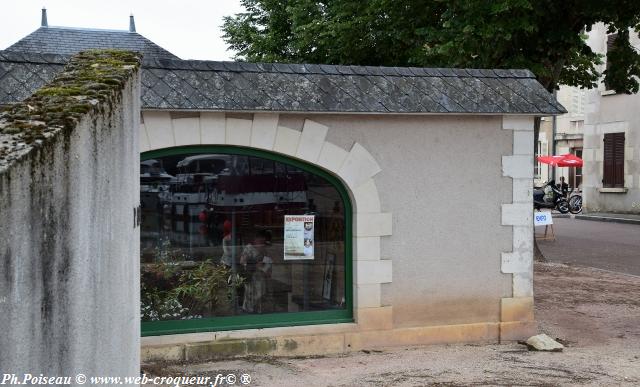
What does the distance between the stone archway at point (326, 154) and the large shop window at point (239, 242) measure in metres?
0.14

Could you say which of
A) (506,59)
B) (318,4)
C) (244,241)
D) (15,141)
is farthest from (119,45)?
(15,141)

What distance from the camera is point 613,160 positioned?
27.6 m

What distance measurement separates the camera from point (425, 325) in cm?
759

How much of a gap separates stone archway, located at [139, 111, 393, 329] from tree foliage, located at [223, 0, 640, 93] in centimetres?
623

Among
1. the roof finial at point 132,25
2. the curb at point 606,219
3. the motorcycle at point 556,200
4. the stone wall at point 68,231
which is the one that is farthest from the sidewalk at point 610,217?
the stone wall at point 68,231

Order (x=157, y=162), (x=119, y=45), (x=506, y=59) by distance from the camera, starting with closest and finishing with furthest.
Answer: (x=157, y=162) < (x=506, y=59) < (x=119, y=45)

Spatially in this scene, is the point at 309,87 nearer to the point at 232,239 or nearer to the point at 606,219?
the point at 232,239

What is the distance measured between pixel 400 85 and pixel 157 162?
239 cm

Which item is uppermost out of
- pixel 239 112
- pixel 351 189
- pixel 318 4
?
pixel 318 4

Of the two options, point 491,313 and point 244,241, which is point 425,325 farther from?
point 244,241

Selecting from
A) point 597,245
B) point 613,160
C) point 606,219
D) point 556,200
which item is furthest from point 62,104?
point 556,200

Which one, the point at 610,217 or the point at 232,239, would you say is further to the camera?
the point at 610,217

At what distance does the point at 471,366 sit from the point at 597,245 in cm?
1278

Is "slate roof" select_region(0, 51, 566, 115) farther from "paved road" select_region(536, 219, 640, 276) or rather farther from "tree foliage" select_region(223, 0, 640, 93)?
"paved road" select_region(536, 219, 640, 276)
